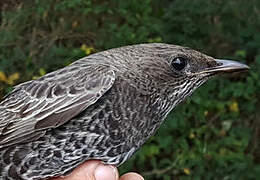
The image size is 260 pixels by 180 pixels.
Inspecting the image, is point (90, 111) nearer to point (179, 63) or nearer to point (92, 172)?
point (92, 172)

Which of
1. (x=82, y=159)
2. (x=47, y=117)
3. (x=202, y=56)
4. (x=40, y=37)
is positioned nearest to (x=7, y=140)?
(x=47, y=117)

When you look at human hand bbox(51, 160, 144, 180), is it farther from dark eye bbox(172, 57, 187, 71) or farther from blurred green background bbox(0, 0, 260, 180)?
blurred green background bbox(0, 0, 260, 180)

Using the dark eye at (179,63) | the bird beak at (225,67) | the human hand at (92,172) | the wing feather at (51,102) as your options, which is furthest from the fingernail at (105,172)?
the bird beak at (225,67)

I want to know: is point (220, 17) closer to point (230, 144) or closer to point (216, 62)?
point (230, 144)

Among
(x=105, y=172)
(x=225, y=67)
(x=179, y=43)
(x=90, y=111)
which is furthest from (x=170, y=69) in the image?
(x=179, y=43)

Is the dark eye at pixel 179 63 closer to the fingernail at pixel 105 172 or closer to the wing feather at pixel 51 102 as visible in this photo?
the wing feather at pixel 51 102

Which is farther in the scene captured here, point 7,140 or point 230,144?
point 230,144
